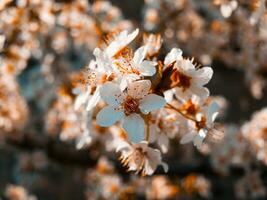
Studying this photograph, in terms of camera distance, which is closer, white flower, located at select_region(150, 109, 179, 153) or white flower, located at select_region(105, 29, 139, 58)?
white flower, located at select_region(105, 29, 139, 58)

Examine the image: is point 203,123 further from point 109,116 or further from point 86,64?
point 86,64

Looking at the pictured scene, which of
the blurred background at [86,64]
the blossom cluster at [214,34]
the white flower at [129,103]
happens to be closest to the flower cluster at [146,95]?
the white flower at [129,103]

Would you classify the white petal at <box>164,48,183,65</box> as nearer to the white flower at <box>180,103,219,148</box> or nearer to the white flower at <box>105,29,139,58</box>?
the white flower at <box>105,29,139,58</box>

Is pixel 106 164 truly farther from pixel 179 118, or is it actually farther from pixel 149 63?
pixel 149 63

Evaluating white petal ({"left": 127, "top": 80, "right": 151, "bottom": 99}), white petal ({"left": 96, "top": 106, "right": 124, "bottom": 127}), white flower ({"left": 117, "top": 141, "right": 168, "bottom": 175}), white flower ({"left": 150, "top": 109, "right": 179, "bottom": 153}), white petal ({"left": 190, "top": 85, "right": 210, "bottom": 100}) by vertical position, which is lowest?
white flower ({"left": 117, "top": 141, "right": 168, "bottom": 175})

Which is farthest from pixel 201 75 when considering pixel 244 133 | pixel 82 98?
pixel 244 133

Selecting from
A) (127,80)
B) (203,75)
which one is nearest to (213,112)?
(203,75)

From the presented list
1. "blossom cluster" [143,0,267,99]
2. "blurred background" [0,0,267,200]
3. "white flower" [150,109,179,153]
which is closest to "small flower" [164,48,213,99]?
"white flower" [150,109,179,153]
